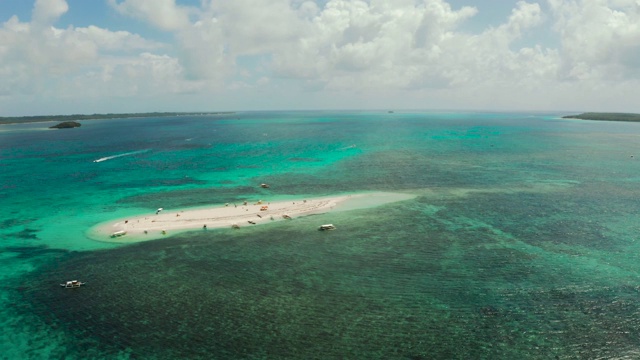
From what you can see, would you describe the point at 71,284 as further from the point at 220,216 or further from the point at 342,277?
Answer: the point at 342,277

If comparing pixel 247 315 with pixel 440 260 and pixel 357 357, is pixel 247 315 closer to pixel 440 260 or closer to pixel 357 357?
pixel 357 357

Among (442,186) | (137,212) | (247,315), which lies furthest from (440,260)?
(137,212)

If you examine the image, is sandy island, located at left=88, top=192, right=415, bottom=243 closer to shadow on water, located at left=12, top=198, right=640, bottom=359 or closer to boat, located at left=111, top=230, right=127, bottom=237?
boat, located at left=111, top=230, right=127, bottom=237

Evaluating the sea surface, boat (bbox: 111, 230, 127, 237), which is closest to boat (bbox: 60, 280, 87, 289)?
the sea surface

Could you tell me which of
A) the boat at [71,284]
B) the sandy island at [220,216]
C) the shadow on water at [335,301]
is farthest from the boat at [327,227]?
the boat at [71,284]

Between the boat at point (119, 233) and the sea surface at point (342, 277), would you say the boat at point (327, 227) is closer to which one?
the sea surface at point (342, 277)
